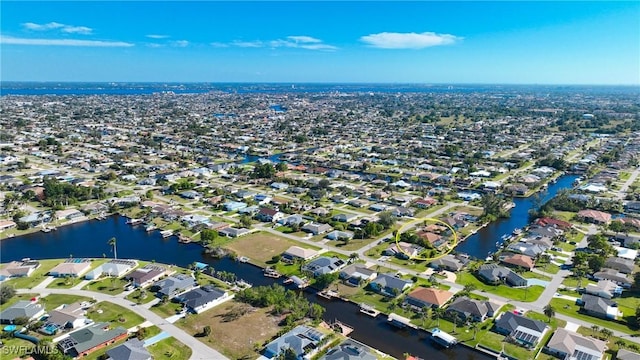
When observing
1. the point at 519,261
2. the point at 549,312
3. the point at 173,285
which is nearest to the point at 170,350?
the point at 173,285

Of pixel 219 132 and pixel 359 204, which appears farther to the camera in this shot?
pixel 219 132

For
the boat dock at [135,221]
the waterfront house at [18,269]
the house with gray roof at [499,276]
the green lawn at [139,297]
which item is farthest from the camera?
the boat dock at [135,221]

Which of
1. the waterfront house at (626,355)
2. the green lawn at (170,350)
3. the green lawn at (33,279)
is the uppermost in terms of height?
the green lawn at (33,279)

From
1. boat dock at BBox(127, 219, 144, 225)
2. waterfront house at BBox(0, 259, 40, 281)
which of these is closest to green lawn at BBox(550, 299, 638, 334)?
waterfront house at BBox(0, 259, 40, 281)

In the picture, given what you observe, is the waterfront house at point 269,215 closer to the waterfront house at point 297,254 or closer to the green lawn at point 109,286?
the waterfront house at point 297,254

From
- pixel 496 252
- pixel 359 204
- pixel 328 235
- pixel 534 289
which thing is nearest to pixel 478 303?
pixel 534 289

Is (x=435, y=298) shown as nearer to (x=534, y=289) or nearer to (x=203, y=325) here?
(x=534, y=289)

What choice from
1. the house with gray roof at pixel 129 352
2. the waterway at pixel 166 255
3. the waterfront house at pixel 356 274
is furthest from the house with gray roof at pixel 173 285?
the waterfront house at pixel 356 274
